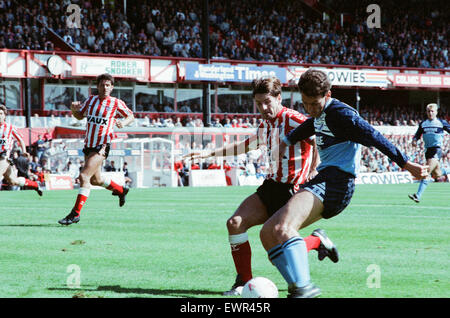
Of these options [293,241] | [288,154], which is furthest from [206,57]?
[293,241]

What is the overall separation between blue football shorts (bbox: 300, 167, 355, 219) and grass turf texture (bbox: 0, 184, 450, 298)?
0.67 meters

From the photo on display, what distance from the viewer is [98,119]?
11234 millimetres

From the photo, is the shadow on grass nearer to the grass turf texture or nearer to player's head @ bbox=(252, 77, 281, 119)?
the grass turf texture

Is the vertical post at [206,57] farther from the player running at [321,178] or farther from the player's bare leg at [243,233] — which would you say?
the player running at [321,178]

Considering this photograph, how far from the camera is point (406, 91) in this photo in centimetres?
5138

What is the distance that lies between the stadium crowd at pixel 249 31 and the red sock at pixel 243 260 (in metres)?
30.7

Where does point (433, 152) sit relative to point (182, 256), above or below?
above

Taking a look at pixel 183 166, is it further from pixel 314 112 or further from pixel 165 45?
pixel 314 112

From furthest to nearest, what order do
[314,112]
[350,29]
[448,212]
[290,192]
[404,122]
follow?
1. [350,29]
2. [404,122]
3. [448,212]
4. [290,192]
5. [314,112]

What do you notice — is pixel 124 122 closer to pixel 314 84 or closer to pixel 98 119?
pixel 98 119

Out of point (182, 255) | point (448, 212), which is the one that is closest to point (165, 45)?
point (448, 212)

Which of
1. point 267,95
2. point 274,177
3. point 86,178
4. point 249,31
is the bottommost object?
point 86,178

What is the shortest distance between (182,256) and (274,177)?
6.21 ft
